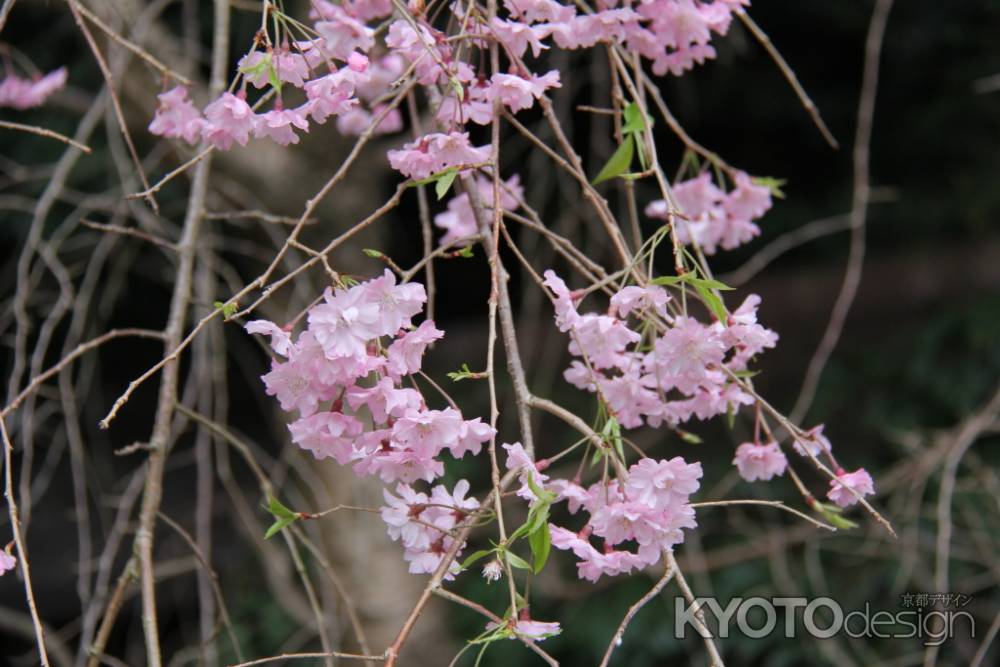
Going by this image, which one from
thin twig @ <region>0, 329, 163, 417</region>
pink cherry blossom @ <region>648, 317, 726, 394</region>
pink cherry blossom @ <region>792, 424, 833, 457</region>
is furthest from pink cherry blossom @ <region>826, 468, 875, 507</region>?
thin twig @ <region>0, 329, 163, 417</region>

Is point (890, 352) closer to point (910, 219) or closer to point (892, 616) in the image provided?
point (910, 219)

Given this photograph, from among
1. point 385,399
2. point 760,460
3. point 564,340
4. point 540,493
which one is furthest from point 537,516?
point 564,340

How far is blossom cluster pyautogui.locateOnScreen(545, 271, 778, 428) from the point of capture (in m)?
0.85

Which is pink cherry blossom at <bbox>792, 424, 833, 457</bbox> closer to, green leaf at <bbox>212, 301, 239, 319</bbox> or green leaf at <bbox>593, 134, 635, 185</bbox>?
green leaf at <bbox>593, 134, 635, 185</bbox>

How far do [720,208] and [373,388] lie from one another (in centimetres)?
62

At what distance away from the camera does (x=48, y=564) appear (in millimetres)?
3732

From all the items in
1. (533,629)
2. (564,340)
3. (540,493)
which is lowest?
(564,340)

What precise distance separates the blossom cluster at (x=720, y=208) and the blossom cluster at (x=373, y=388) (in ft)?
1.66

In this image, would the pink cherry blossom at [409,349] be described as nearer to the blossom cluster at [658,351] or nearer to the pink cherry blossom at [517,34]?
the blossom cluster at [658,351]

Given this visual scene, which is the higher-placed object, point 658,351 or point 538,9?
point 538,9

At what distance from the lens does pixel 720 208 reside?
126 cm

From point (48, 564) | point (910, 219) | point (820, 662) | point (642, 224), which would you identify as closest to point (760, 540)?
point (820, 662)

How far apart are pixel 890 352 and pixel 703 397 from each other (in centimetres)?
217

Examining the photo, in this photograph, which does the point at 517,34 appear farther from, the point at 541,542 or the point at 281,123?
the point at 541,542
